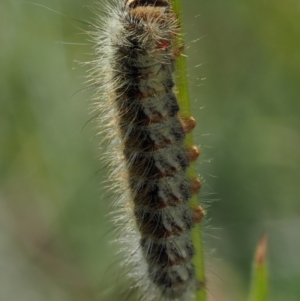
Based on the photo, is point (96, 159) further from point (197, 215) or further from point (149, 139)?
point (197, 215)

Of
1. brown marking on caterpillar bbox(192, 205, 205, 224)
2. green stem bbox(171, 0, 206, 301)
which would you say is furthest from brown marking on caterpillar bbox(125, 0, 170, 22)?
brown marking on caterpillar bbox(192, 205, 205, 224)

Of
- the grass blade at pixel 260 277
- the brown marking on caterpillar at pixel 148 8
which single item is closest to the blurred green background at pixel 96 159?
the brown marking on caterpillar at pixel 148 8

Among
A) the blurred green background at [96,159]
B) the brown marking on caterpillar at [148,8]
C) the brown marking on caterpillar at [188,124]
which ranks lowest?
the blurred green background at [96,159]

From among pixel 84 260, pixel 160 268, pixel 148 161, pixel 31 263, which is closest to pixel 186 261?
pixel 160 268

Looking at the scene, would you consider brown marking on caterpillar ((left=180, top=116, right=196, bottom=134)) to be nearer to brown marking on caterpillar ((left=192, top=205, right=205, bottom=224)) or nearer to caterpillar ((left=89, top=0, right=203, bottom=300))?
caterpillar ((left=89, top=0, right=203, bottom=300))

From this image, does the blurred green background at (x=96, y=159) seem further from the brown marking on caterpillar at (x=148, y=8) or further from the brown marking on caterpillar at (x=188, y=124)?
the brown marking on caterpillar at (x=188, y=124)

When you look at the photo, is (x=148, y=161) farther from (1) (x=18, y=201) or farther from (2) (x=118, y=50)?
(1) (x=18, y=201)

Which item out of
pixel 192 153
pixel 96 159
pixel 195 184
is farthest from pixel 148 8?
pixel 96 159
